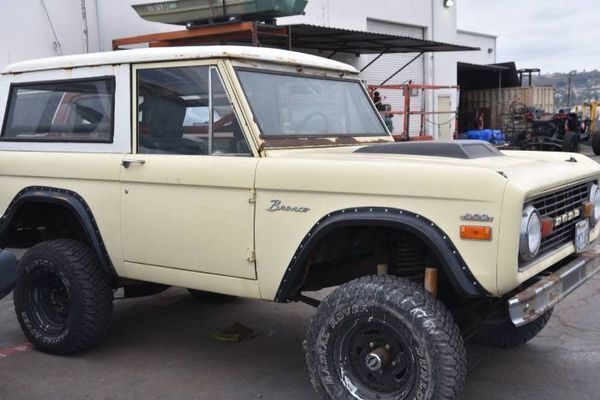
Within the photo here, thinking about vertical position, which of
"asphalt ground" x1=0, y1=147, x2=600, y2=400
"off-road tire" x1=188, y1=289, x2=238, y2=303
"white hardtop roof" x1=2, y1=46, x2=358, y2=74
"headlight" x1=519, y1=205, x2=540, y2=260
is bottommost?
"asphalt ground" x1=0, y1=147, x2=600, y2=400

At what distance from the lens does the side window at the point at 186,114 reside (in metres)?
3.95

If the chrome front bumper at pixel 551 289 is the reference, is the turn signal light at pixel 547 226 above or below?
above

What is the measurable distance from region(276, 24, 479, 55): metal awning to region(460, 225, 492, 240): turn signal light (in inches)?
359

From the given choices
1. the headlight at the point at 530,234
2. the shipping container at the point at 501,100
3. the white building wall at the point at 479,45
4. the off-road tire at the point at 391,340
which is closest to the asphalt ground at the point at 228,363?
the off-road tire at the point at 391,340

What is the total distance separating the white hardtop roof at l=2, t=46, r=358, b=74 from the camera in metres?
4.05

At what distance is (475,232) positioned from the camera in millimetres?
3094

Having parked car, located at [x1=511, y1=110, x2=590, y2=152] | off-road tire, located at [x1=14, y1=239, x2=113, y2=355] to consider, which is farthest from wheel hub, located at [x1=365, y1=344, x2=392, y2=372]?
parked car, located at [x1=511, y1=110, x2=590, y2=152]

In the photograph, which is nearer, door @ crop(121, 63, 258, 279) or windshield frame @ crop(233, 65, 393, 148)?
door @ crop(121, 63, 258, 279)

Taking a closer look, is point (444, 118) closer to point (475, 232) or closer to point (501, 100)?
point (501, 100)

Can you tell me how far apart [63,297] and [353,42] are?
38.3ft

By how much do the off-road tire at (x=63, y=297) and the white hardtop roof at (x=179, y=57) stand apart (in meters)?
1.27

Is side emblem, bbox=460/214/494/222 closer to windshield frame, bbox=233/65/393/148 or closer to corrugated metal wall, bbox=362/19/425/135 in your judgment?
windshield frame, bbox=233/65/393/148

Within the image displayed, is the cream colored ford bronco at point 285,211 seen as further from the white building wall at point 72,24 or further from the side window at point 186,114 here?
the white building wall at point 72,24

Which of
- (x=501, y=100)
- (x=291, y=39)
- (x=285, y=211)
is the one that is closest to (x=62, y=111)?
(x=285, y=211)
